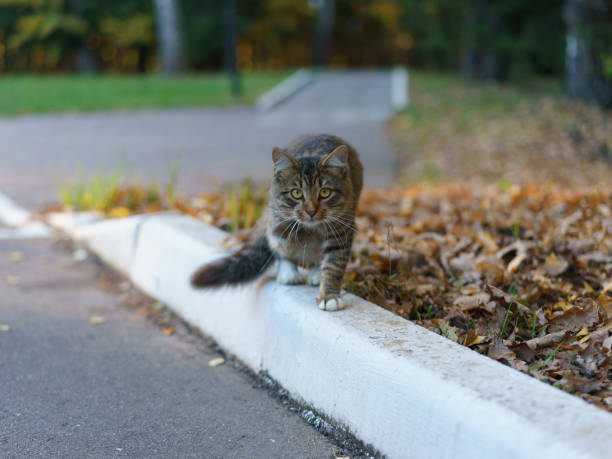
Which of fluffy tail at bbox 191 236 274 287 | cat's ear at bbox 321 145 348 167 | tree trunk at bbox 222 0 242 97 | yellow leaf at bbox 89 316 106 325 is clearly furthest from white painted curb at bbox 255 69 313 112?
cat's ear at bbox 321 145 348 167

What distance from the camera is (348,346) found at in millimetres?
3166

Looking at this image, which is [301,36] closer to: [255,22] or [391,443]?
[255,22]

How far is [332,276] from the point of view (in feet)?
12.2

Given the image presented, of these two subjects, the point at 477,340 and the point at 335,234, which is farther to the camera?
the point at 335,234

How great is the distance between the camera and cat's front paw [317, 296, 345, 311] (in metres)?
3.54

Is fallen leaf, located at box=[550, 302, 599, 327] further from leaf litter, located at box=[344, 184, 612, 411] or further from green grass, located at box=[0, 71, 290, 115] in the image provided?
green grass, located at box=[0, 71, 290, 115]

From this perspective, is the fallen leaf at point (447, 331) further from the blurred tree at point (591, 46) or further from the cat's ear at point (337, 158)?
the blurred tree at point (591, 46)

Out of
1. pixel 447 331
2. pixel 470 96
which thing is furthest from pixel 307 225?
pixel 470 96

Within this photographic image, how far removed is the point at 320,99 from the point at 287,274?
1832 cm

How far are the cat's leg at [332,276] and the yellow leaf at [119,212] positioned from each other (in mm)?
3230

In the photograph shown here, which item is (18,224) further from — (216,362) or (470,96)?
(470,96)

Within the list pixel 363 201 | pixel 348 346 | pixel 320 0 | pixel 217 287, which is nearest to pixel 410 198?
pixel 363 201

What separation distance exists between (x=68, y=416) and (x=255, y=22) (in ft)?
140

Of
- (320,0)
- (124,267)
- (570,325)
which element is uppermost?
(320,0)
